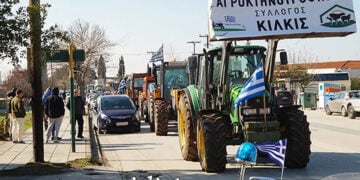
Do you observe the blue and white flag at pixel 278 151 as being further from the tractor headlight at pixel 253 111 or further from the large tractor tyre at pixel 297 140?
the large tractor tyre at pixel 297 140

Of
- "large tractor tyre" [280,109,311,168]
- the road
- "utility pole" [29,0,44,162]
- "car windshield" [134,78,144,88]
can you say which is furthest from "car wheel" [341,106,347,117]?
"utility pole" [29,0,44,162]

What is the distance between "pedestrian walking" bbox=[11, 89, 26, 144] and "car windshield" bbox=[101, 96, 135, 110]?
5415 millimetres

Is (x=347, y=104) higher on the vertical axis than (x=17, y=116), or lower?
lower

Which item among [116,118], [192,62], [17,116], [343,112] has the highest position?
[192,62]

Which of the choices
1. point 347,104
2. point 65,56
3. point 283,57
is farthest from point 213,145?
point 347,104

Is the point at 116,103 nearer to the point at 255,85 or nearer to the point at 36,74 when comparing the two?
the point at 36,74

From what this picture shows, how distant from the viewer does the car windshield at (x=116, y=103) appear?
75.3 feet

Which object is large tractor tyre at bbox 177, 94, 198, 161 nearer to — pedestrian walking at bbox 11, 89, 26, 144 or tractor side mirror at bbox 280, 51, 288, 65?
tractor side mirror at bbox 280, 51, 288, 65

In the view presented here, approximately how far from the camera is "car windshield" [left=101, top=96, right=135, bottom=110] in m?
22.9

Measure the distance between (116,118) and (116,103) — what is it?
161 centimetres

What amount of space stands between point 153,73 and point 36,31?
14.2 m

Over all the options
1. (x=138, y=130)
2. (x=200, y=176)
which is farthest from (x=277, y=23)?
(x=138, y=130)

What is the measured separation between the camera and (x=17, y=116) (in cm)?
1745

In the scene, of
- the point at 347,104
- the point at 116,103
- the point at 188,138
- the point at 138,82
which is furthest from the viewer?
the point at 138,82
